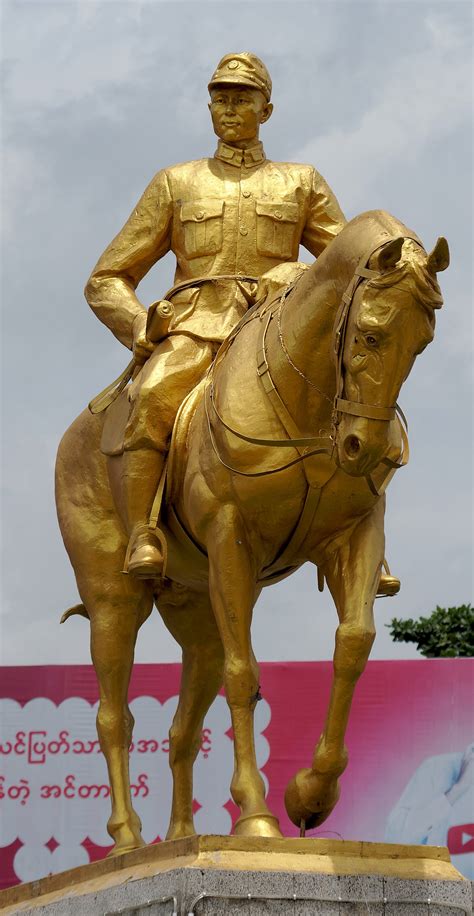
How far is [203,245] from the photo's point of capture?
42.9ft

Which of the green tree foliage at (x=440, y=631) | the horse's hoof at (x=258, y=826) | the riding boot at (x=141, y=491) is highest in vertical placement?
the green tree foliage at (x=440, y=631)

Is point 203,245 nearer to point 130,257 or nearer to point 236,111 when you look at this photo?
point 130,257

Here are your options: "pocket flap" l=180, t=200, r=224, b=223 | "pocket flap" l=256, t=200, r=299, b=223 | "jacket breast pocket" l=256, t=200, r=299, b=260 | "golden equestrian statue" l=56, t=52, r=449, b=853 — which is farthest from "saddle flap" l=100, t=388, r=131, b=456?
"pocket flap" l=256, t=200, r=299, b=223

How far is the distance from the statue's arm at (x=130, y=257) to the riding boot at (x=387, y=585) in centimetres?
231

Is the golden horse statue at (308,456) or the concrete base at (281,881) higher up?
the golden horse statue at (308,456)

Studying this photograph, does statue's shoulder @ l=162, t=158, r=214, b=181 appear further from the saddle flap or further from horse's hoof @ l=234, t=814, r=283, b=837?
horse's hoof @ l=234, t=814, r=283, b=837

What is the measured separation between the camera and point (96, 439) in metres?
13.4

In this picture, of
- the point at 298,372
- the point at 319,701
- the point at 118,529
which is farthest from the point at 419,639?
the point at 298,372

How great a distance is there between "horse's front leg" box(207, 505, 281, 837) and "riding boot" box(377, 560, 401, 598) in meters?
0.95

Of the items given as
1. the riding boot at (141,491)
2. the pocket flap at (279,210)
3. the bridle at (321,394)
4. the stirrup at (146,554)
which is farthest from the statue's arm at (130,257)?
the stirrup at (146,554)

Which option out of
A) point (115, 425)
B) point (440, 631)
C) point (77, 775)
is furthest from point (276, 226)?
point (440, 631)

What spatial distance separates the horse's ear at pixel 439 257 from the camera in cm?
1041

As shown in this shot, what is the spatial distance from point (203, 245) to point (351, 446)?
2.89 meters

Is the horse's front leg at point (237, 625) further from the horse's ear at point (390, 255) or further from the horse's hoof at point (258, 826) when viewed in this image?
the horse's ear at point (390, 255)
